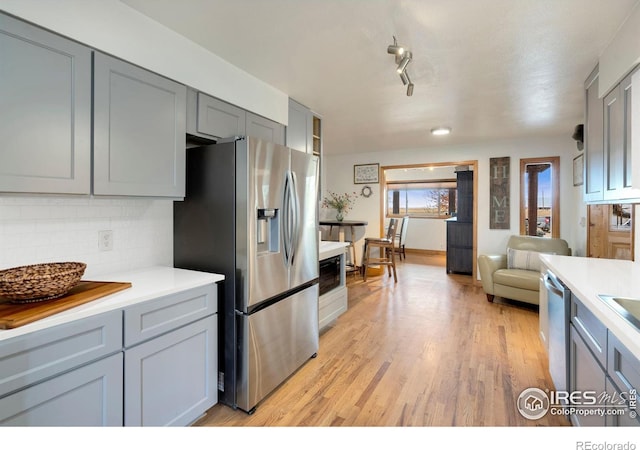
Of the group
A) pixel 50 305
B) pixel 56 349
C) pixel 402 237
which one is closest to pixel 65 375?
pixel 56 349

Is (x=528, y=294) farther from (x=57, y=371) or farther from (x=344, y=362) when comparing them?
(x=57, y=371)

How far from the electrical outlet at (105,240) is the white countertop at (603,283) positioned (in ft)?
8.01

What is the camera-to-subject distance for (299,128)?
3.06 meters

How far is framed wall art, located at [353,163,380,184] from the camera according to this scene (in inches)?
227

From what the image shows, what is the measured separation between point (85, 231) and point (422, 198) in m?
8.17

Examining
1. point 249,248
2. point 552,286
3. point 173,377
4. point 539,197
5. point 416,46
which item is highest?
point 416,46

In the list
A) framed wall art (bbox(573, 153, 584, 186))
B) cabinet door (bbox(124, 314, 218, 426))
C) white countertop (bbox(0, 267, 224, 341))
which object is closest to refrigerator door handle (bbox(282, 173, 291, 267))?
white countertop (bbox(0, 267, 224, 341))

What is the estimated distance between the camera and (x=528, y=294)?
3.66 meters

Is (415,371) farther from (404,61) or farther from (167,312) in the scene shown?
(404,61)

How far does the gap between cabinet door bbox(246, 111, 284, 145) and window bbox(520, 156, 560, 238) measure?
12.5ft

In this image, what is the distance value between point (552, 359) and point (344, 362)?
1.42 metres

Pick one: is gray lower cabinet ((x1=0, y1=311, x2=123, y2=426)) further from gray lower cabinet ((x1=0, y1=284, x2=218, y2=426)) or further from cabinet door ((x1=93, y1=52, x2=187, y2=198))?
cabinet door ((x1=93, y1=52, x2=187, y2=198))
